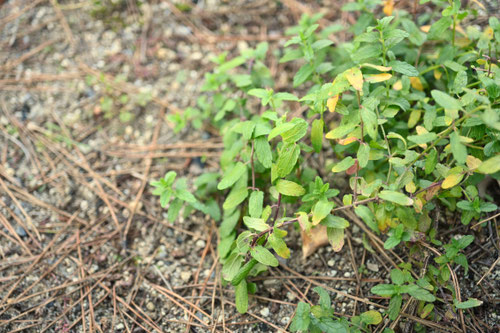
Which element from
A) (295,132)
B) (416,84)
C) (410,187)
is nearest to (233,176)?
(295,132)

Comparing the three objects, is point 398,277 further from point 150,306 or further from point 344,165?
point 150,306

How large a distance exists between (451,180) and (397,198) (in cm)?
31

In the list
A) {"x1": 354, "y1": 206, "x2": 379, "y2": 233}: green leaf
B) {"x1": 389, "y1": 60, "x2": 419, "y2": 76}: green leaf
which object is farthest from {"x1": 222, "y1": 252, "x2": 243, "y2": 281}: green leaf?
{"x1": 389, "y1": 60, "x2": 419, "y2": 76}: green leaf

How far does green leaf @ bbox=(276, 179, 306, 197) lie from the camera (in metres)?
2.12

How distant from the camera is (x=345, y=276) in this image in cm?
240

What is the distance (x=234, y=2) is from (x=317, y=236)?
2403 mm

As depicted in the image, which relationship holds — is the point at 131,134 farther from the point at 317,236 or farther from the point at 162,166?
the point at 317,236

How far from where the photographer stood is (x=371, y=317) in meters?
2.04

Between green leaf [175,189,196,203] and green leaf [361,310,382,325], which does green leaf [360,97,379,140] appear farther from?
green leaf [175,189,196,203]

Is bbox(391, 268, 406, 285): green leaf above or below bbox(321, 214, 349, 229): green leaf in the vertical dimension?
below

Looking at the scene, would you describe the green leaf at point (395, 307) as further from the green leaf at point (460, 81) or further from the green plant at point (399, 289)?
the green leaf at point (460, 81)

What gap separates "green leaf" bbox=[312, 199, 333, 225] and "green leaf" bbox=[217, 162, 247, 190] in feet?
1.57

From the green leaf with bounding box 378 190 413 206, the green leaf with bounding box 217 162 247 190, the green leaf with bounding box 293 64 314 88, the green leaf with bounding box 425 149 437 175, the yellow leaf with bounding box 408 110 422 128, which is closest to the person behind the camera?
the green leaf with bounding box 378 190 413 206

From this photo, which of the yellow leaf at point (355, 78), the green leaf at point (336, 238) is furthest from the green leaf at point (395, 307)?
the yellow leaf at point (355, 78)
